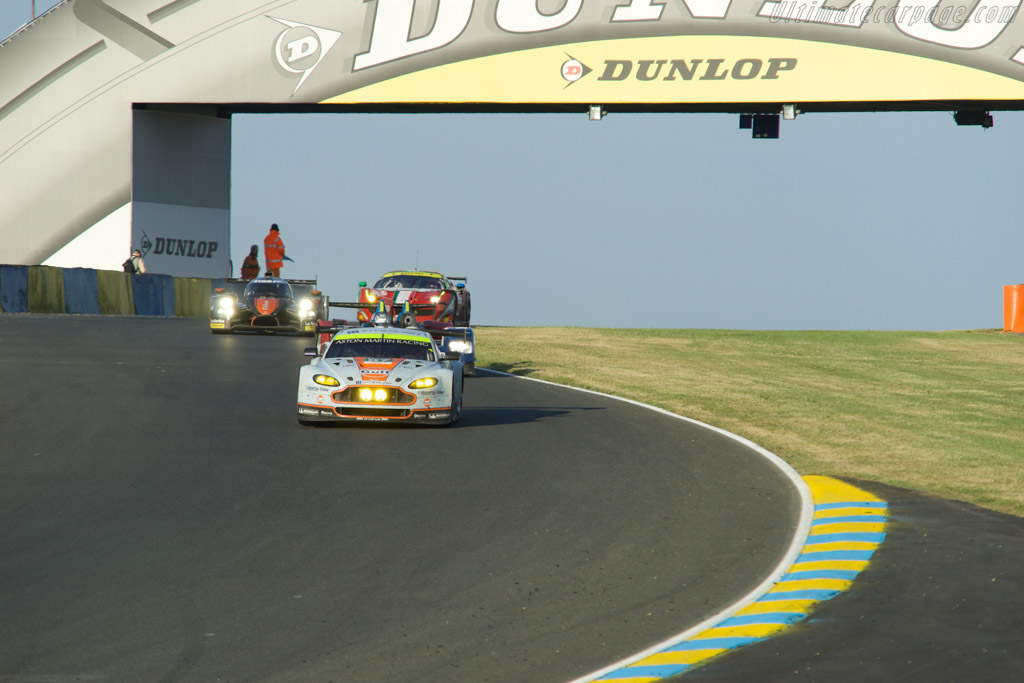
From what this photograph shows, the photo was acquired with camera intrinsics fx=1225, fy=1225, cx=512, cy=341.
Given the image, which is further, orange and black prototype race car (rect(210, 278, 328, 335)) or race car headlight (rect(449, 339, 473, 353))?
orange and black prototype race car (rect(210, 278, 328, 335))

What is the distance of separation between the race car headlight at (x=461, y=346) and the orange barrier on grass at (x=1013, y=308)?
72.1 feet

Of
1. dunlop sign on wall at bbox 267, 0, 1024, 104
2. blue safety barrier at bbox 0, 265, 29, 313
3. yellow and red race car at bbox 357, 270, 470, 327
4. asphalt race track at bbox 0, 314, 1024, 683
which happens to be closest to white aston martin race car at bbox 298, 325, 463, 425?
asphalt race track at bbox 0, 314, 1024, 683

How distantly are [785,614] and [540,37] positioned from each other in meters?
30.7

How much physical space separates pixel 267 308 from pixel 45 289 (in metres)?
7.88

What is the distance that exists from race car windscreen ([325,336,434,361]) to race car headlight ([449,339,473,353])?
3524 mm

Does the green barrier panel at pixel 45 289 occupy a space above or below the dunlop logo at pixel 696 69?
below

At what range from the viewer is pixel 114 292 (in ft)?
117

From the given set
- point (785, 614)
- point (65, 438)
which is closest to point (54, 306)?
point (65, 438)

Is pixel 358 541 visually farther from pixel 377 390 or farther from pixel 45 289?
pixel 45 289

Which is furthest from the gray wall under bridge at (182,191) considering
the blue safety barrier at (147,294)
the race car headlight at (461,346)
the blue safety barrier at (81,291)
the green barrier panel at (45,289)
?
the race car headlight at (461,346)

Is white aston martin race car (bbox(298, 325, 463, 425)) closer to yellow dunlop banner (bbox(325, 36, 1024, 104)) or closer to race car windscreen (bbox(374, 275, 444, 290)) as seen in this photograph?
race car windscreen (bbox(374, 275, 444, 290))

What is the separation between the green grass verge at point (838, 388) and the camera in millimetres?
14039

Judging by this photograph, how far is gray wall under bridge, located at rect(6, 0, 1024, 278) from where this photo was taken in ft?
113

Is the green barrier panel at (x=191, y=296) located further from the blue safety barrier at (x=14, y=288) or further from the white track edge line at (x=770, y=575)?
the white track edge line at (x=770, y=575)
